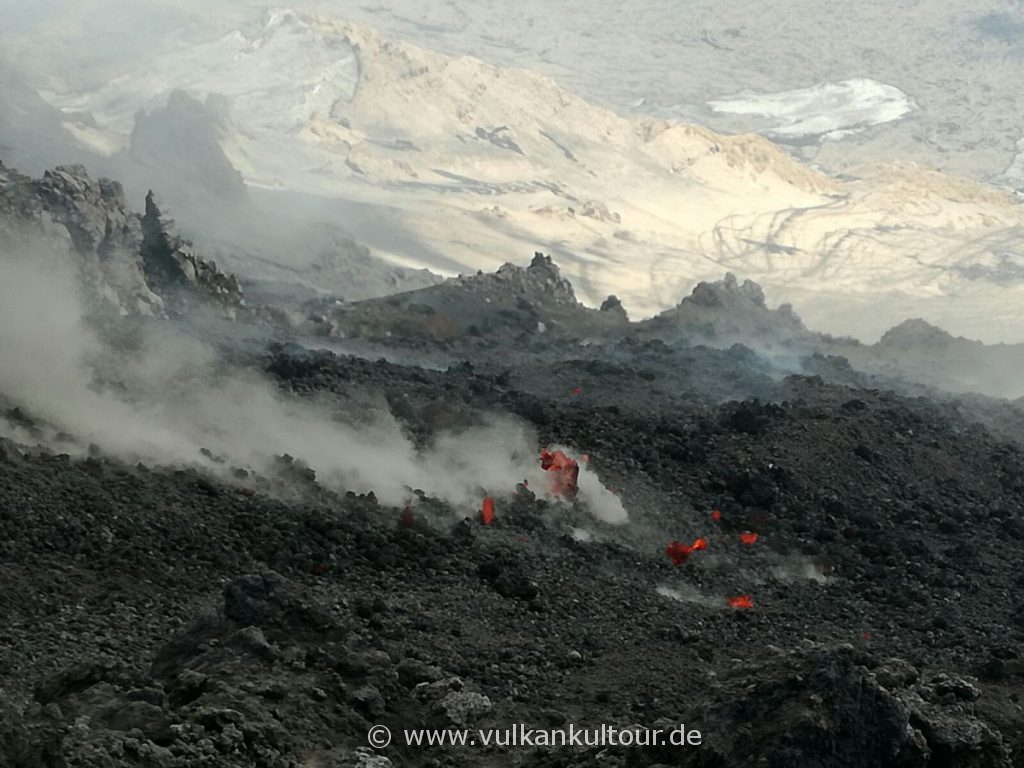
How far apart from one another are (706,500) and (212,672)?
571 inches

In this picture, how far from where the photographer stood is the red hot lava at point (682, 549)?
21156 mm

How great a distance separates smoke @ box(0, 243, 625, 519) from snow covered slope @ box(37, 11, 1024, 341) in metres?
50.6

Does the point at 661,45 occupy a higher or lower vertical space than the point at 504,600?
higher

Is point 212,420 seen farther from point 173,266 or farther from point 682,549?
point 173,266

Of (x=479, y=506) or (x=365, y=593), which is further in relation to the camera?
(x=479, y=506)

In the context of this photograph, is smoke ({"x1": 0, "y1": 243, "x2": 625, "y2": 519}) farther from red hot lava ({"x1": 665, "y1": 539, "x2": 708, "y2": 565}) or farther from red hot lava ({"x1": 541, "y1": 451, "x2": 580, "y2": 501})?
red hot lava ({"x1": 665, "y1": 539, "x2": 708, "y2": 565})

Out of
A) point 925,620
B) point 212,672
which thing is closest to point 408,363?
point 925,620

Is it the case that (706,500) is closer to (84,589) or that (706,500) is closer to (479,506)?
(479,506)

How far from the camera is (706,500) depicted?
2402cm

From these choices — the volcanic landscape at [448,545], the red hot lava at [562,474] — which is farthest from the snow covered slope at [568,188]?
the red hot lava at [562,474]

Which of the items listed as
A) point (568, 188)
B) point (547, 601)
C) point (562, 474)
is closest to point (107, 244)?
point (562, 474)

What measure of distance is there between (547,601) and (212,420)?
25.0 feet

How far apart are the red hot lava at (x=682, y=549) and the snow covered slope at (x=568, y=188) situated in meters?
54.5

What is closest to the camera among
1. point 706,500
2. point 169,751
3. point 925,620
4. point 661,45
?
point 169,751
